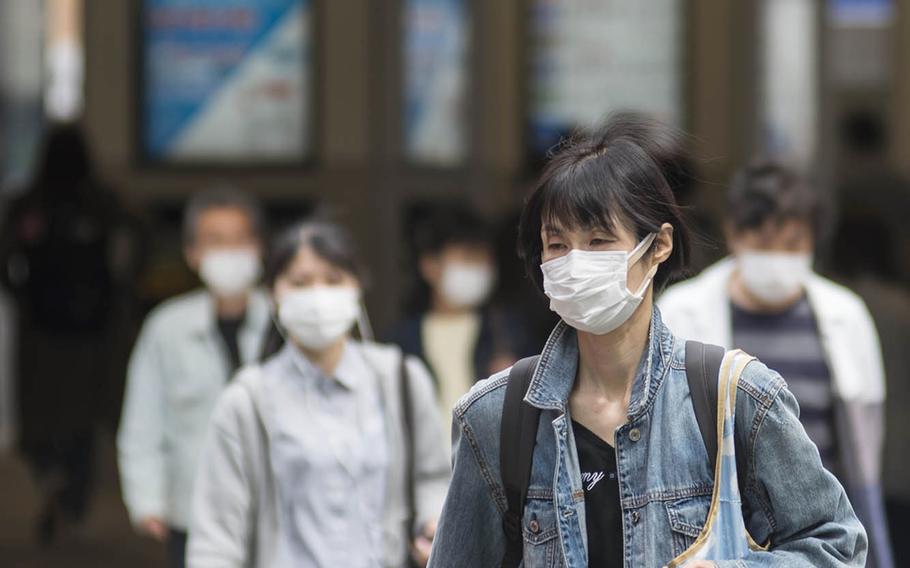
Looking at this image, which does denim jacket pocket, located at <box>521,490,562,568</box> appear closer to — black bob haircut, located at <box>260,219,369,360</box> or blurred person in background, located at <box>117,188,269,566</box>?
black bob haircut, located at <box>260,219,369,360</box>

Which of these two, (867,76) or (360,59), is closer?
(360,59)

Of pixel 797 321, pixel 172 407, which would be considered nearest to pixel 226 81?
pixel 172 407

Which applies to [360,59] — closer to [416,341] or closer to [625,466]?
[416,341]

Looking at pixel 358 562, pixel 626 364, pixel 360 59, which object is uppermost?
pixel 360 59

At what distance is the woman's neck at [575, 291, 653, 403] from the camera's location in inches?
117

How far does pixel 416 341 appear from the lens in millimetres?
6453

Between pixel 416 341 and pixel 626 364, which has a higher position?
pixel 626 364

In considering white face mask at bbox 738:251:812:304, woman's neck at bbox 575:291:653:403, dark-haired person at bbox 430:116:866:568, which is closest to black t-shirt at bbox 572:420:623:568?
dark-haired person at bbox 430:116:866:568

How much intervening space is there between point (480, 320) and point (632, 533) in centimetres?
384

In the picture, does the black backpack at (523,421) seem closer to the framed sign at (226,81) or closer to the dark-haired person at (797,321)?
the dark-haired person at (797,321)

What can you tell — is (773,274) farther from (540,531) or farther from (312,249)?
(540,531)

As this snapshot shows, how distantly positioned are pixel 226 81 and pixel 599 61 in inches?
84.9

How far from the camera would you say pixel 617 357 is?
9.78 ft

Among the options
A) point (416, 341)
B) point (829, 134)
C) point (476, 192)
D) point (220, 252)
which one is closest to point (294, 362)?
point (220, 252)
